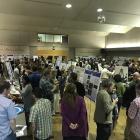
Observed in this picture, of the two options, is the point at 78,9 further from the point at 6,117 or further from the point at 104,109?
the point at 6,117

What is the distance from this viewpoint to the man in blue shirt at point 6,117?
2.51 m

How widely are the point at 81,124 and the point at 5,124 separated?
4.09 feet

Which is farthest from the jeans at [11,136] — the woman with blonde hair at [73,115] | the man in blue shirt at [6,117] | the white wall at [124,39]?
the white wall at [124,39]

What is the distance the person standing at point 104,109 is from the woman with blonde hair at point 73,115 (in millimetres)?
473

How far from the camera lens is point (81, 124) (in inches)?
135

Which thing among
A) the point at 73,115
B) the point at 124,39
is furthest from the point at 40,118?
the point at 124,39

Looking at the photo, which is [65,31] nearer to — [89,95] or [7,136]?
[89,95]

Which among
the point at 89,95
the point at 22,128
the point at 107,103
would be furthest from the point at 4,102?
the point at 89,95

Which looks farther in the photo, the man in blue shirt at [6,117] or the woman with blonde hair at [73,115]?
the woman with blonde hair at [73,115]

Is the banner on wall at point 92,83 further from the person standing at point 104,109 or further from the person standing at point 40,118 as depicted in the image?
the person standing at point 40,118

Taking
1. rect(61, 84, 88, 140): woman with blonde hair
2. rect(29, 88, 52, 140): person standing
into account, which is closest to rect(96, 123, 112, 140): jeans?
rect(61, 84, 88, 140): woman with blonde hair

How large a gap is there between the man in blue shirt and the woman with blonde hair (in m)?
0.92

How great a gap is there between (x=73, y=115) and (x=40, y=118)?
1.61 feet

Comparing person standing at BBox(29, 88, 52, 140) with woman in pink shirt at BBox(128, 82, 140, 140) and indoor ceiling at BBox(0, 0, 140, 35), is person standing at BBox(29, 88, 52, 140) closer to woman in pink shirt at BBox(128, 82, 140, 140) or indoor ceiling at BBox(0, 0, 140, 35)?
woman in pink shirt at BBox(128, 82, 140, 140)
